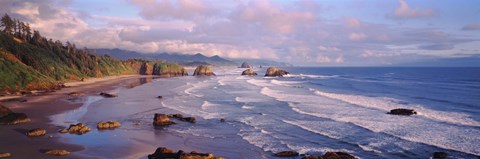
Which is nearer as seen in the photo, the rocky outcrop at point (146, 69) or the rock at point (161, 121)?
the rock at point (161, 121)

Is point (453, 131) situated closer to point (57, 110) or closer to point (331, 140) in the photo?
point (331, 140)

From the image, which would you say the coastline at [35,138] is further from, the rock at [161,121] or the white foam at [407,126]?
the white foam at [407,126]

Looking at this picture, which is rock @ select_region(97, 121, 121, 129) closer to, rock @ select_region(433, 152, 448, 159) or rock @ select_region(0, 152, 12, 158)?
rock @ select_region(0, 152, 12, 158)

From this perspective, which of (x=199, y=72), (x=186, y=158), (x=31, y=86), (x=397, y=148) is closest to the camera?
(x=186, y=158)

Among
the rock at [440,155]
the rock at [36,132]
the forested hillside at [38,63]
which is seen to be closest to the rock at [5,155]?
the rock at [36,132]

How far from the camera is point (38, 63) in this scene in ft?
240

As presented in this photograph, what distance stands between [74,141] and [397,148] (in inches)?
808

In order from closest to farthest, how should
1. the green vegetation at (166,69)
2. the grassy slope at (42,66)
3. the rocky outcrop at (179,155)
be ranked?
the rocky outcrop at (179,155)
the grassy slope at (42,66)
the green vegetation at (166,69)

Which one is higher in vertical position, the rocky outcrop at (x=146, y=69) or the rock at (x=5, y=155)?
the rocky outcrop at (x=146, y=69)

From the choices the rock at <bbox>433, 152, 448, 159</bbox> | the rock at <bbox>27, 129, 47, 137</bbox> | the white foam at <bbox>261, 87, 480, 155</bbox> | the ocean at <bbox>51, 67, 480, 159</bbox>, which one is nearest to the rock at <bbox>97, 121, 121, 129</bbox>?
the ocean at <bbox>51, 67, 480, 159</bbox>

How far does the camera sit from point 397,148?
78.9 ft

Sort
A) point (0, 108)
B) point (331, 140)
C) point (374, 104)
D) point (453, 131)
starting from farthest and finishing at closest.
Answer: point (374, 104) < point (0, 108) < point (453, 131) < point (331, 140)

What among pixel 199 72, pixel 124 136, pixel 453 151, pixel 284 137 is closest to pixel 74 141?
pixel 124 136

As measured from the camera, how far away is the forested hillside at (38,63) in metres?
59.0
